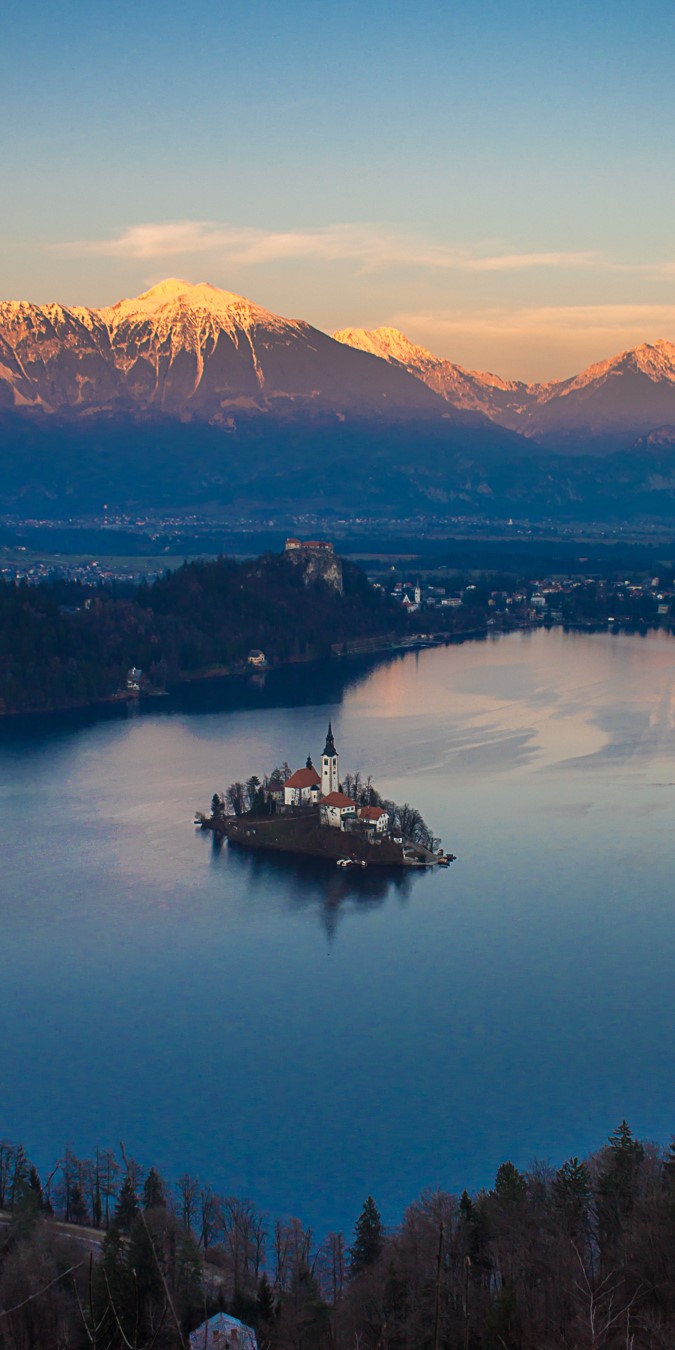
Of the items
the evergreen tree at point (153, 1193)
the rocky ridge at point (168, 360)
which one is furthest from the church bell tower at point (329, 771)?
the rocky ridge at point (168, 360)

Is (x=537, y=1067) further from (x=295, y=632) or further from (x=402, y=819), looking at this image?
(x=295, y=632)

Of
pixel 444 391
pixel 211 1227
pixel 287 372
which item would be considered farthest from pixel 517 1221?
pixel 444 391

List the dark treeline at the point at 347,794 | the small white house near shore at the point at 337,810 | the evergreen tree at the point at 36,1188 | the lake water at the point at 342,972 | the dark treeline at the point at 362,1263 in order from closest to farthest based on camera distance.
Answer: the dark treeline at the point at 362,1263 < the evergreen tree at the point at 36,1188 < the lake water at the point at 342,972 < the dark treeline at the point at 347,794 < the small white house near shore at the point at 337,810

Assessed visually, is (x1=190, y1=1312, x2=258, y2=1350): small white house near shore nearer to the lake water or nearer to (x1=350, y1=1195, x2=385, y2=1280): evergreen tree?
(x1=350, y1=1195, x2=385, y2=1280): evergreen tree

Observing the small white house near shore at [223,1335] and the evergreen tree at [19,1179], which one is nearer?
the small white house near shore at [223,1335]

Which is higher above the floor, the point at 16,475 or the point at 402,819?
the point at 16,475

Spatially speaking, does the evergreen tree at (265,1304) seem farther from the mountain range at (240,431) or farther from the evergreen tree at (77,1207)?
the mountain range at (240,431)

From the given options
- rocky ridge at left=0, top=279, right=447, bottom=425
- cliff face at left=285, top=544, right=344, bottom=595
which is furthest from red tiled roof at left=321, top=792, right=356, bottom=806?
rocky ridge at left=0, top=279, right=447, bottom=425
